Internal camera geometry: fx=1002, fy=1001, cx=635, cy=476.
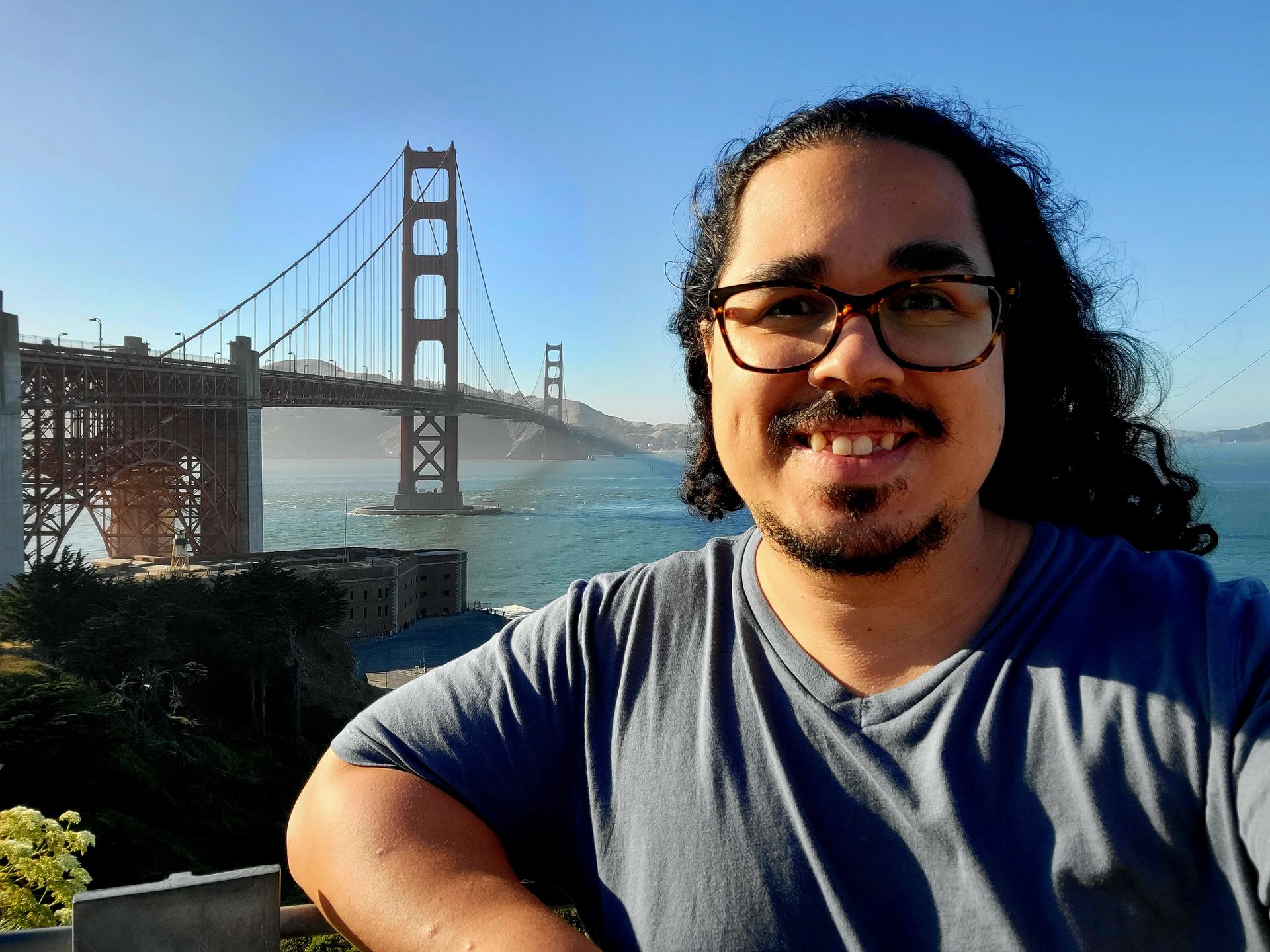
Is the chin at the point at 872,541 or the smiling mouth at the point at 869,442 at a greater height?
the smiling mouth at the point at 869,442

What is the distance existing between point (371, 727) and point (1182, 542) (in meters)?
0.81

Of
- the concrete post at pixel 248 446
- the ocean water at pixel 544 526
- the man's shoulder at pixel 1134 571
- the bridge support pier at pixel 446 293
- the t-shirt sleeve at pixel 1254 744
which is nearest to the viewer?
the t-shirt sleeve at pixel 1254 744

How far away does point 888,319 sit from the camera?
81cm

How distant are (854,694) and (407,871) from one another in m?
0.38

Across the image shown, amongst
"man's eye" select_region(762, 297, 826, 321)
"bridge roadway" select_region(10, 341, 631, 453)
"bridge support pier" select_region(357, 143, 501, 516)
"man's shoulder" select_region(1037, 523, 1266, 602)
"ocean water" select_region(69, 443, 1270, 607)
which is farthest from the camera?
"bridge support pier" select_region(357, 143, 501, 516)

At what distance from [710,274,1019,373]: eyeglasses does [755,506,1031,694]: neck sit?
15cm

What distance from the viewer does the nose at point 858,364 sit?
2.59 ft

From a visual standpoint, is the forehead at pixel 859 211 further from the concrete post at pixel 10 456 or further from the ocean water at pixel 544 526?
the concrete post at pixel 10 456

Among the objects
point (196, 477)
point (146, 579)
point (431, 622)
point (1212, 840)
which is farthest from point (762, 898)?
point (196, 477)

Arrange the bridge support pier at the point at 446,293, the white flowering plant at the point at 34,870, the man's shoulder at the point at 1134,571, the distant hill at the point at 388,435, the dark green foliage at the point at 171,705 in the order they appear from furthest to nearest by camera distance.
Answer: the distant hill at the point at 388,435 → the bridge support pier at the point at 446,293 → the dark green foliage at the point at 171,705 → the white flowering plant at the point at 34,870 → the man's shoulder at the point at 1134,571

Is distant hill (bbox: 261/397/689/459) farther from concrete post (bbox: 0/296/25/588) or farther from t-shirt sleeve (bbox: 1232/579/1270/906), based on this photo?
t-shirt sleeve (bbox: 1232/579/1270/906)

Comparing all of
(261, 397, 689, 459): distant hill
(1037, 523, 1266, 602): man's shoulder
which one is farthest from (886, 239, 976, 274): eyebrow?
(261, 397, 689, 459): distant hill

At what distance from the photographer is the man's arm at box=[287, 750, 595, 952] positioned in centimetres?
74

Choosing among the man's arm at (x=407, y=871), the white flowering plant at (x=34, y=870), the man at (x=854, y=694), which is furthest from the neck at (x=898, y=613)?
the white flowering plant at (x=34, y=870)
